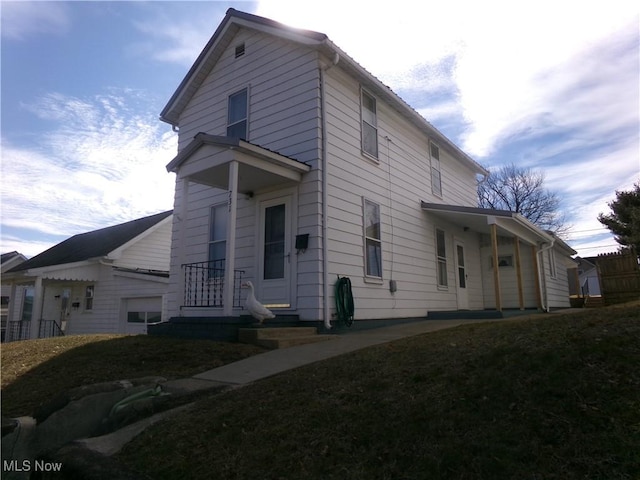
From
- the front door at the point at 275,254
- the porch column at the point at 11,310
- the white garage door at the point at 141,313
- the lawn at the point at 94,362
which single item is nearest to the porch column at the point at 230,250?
the lawn at the point at 94,362

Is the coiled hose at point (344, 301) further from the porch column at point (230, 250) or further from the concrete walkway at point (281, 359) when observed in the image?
the porch column at point (230, 250)

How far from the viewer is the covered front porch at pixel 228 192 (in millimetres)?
8117

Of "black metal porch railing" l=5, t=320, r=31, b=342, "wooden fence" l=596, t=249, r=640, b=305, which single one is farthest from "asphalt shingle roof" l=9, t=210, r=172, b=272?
"wooden fence" l=596, t=249, r=640, b=305

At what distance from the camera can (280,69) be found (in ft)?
33.1

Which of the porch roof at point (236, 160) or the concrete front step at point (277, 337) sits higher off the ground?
the porch roof at point (236, 160)

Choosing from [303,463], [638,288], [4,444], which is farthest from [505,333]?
[638,288]

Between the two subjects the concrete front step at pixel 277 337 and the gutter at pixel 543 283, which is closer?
the concrete front step at pixel 277 337

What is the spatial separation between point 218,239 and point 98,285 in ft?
35.3

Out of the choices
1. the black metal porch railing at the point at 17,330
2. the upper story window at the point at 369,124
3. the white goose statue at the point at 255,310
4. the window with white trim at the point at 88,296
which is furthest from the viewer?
the black metal porch railing at the point at 17,330

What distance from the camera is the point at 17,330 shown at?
19.9 meters

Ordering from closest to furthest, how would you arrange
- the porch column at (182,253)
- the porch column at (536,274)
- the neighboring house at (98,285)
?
the porch column at (182,253), the porch column at (536,274), the neighboring house at (98,285)

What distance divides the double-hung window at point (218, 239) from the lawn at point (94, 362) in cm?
233

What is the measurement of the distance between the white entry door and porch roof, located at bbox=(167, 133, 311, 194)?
270 inches

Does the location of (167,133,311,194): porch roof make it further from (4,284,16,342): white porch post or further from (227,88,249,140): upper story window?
(4,284,16,342): white porch post
